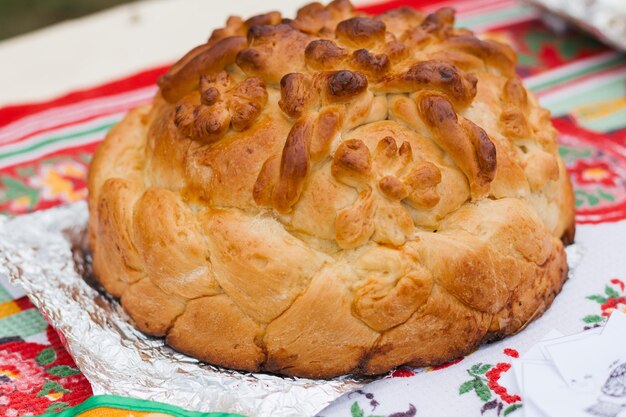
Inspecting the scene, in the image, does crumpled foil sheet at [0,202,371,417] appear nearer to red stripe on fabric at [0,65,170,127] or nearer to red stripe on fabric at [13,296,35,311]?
red stripe on fabric at [13,296,35,311]

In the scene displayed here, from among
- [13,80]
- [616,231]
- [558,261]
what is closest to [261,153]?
[558,261]

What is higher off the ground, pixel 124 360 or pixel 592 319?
pixel 124 360

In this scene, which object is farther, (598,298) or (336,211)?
(598,298)

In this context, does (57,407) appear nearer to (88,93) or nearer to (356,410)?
(356,410)

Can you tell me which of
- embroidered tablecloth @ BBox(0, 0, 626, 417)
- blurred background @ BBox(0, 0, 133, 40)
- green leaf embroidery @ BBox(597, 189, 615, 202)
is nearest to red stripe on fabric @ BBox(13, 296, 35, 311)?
embroidered tablecloth @ BBox(0, 0, 626, 417)

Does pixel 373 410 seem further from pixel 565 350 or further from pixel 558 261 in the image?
pixel 558 261

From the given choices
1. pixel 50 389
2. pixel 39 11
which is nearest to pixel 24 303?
pixel 50 389
